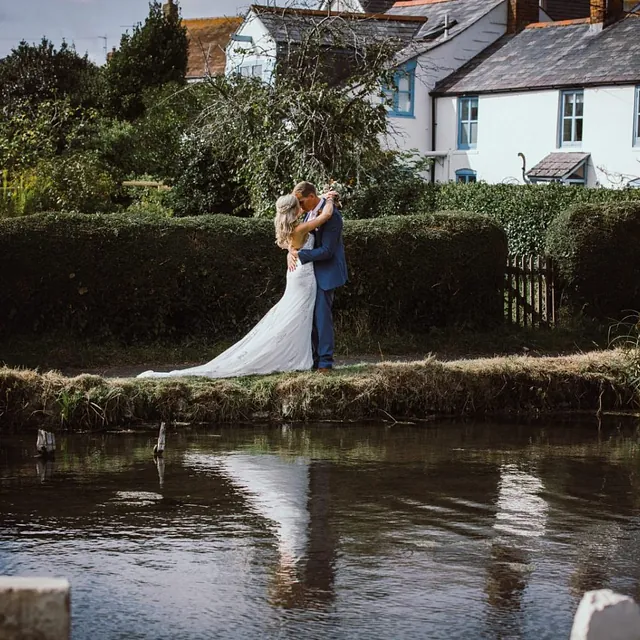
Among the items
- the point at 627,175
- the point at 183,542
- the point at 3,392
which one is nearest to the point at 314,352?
the point at 3,392

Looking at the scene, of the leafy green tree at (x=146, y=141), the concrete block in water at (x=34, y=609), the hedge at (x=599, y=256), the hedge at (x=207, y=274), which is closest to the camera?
the concrete block in water at (x=34, y=609)

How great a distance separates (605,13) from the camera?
125ft

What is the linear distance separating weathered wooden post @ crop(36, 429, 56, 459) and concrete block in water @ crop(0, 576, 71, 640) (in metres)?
6.31

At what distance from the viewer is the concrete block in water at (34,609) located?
3779 mm

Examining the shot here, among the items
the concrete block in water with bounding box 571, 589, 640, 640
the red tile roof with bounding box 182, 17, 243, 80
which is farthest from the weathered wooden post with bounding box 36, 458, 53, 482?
the red tile roof with bounding box 182, 17, 243, 80

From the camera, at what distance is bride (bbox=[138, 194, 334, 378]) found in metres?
12.9

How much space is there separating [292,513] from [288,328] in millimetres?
4730

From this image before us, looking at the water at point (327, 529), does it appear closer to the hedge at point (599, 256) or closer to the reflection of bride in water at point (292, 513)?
the reflection of bride in water at point (292, 513)

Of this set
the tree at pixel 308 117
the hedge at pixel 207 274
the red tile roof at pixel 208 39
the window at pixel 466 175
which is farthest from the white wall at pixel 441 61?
the hedge at pixel 207 274

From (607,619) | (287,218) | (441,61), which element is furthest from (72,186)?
(441,61)

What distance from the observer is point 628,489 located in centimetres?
935

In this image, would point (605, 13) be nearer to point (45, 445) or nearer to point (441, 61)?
point (441, 61)

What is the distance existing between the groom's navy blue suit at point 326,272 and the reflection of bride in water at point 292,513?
278 centimetres

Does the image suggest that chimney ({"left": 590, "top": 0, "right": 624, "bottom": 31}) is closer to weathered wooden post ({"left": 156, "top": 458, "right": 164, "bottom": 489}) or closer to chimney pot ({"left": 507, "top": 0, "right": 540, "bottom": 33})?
chimney pot ({"left": 507, "top": 0, "right": 540, "bottom": 33})
